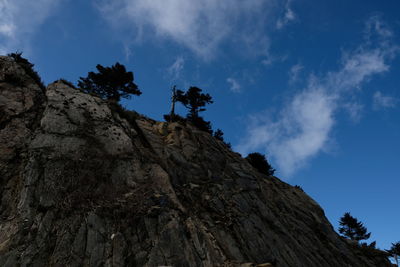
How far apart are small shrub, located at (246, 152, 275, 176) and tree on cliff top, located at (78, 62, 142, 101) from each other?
62.8 feet

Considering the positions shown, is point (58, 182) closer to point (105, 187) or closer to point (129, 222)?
point (105, 187)

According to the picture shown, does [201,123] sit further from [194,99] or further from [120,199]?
[120,199]

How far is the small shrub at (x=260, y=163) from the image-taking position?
35.0m

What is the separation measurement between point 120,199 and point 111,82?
A: 2378 cm

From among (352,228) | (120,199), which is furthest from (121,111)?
(352,228)

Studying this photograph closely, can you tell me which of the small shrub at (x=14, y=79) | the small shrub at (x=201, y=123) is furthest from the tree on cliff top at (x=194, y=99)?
the small shrub at (x=14, y=79)

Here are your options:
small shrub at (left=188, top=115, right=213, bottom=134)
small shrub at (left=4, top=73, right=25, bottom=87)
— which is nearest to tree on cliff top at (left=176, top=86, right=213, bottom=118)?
small shrub at (left=188, top=115, right=213, bottom=134)

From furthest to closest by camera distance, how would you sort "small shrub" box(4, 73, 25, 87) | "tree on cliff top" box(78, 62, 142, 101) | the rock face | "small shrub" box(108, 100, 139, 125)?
"tree on cliff top" box(78, 62, 142, 101)
"small shrub" box(108, 100, 139, 125)
"small shrub" box(4, 73, 25, 87)
the rock face

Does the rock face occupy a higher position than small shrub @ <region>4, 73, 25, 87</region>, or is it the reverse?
small shrub @ <region>4, 73, 25, 87</region>

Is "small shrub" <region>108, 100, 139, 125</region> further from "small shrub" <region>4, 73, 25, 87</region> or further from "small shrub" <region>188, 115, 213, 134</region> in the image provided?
"small shrub" <region>188, 115, 213, 134</region>

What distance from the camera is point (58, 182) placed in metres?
13.0

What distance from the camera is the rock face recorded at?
11.0m

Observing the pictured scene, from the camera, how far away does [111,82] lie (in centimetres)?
3338

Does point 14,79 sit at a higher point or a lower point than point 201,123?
lower
